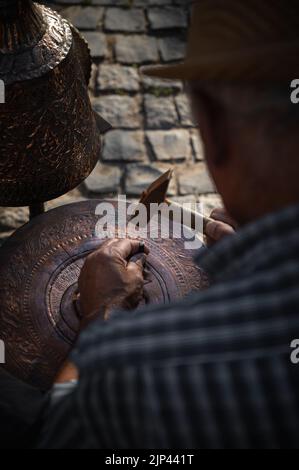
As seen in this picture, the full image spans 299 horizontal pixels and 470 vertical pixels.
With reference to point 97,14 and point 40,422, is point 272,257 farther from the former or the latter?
point 97,14

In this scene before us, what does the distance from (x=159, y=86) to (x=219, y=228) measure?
88.2 inches

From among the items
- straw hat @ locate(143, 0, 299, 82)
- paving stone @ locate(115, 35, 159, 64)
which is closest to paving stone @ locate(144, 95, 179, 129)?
paving stone @ locate(115, 35, 159, 64)

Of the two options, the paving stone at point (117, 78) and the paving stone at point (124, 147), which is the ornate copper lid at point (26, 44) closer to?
the paving stone at point (124, 147)

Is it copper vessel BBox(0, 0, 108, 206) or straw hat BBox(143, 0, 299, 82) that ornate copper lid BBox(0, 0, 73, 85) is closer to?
copper vessel BBox(0, 0, 108, 206)

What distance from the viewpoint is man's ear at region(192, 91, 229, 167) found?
912 millimetres

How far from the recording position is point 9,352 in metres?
1.54

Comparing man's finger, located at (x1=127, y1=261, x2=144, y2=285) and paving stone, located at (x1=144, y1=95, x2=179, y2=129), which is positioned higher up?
paving stone, located at (x1=144, y1=95, x2=179, y2=129)

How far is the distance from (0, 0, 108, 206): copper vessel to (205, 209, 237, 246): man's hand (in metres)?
0.47

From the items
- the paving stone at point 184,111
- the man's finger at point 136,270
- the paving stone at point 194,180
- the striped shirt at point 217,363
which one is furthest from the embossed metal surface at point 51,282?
the paving stone at point 184,111

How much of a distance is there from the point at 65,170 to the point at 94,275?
0.35 m

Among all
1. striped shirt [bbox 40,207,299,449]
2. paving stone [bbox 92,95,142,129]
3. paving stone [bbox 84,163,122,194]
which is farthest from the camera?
paving stone [bbox 92,95,142,129]

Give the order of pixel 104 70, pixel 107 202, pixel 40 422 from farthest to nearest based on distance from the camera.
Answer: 1. pixel 104 70
2. pixel 107 202
3. pixel 40 422

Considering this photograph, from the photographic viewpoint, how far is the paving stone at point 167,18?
13.6ft

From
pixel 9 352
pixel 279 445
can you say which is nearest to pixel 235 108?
pixel 279 445
